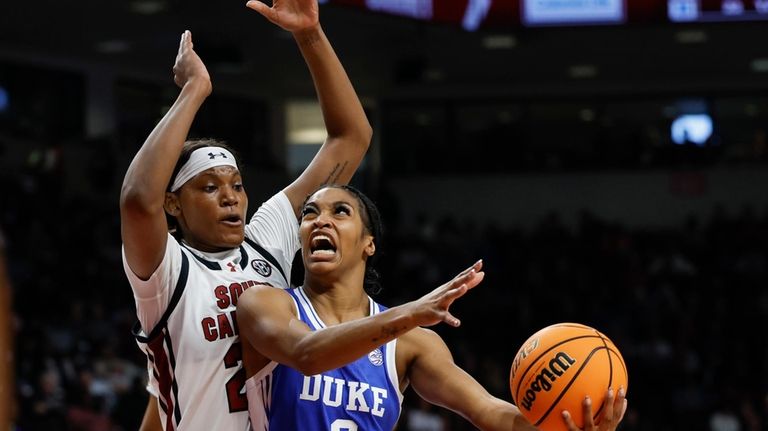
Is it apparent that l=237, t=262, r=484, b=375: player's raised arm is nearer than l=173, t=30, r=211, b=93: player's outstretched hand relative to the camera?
Yes

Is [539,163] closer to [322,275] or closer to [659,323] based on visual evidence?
[659,323]

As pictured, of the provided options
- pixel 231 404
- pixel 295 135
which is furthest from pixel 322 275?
pixel 295 135

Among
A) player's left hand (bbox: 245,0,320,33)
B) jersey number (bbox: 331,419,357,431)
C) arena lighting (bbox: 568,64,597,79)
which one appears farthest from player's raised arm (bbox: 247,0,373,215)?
arena lighting (bbox: 568,64,597,79)

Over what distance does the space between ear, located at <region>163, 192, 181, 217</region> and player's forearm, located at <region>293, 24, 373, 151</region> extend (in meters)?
0.68

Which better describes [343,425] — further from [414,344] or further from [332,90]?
[332,90]

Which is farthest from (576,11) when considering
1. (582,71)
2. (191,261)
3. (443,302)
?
(443,302)

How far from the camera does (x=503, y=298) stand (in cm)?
1600

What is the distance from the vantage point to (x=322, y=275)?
364cm

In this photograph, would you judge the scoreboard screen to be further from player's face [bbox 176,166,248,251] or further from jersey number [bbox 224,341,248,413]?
jersey number [bbox 224,341,248,413]

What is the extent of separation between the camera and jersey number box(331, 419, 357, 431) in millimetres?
3447

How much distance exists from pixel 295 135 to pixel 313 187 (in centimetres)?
1510

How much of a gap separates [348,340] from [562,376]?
71cm

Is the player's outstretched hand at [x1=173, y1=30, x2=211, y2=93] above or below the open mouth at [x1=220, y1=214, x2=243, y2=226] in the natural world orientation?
above

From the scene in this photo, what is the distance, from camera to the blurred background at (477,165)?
493 inches
